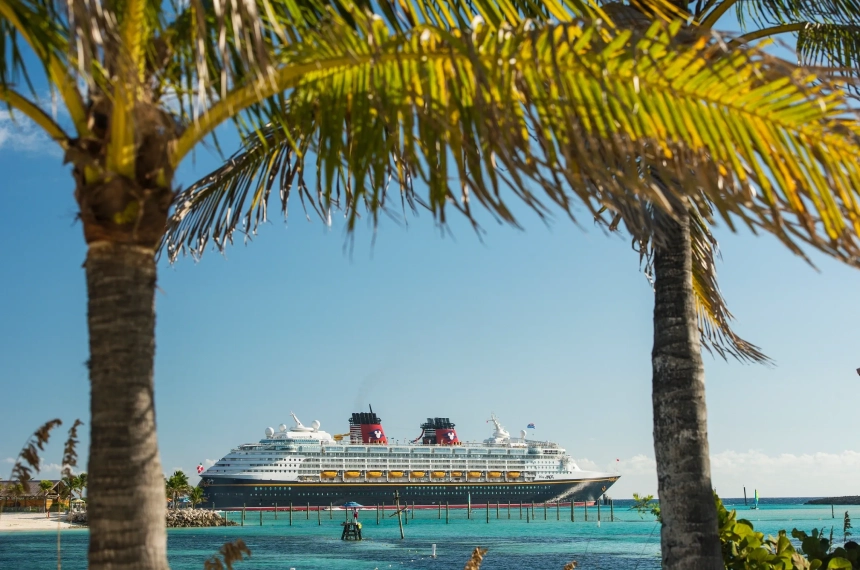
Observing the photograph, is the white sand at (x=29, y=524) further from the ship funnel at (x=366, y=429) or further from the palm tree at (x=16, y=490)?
the palm tree at (x=16, y=490)

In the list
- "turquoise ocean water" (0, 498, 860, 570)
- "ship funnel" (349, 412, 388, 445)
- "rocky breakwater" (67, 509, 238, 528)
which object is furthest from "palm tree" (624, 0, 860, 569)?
"ship funnel" (349, 412, 388, 445)

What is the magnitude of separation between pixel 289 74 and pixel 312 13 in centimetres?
67

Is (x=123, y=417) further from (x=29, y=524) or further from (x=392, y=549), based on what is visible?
(x=29, y=524)

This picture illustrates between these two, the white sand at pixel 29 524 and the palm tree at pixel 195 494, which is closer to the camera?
the white sand at pixel 29 524

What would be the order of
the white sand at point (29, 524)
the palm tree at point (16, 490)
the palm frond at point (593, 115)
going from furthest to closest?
the white sand at point (29, 524)
the palm tree at point (16, 490)
the palm frond at point (593, 115)

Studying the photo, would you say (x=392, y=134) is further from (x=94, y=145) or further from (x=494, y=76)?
(x=94, y=145)

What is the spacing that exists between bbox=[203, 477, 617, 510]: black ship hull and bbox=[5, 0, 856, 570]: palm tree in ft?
227

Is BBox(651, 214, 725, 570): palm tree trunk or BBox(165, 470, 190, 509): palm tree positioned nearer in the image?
BBox(651, 214, 725, 570): palm tree trunk

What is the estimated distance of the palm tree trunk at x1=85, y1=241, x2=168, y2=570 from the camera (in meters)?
2.28

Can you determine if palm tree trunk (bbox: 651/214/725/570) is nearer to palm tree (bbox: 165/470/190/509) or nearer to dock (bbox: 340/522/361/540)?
dock (bbox: 340/522/361/540)

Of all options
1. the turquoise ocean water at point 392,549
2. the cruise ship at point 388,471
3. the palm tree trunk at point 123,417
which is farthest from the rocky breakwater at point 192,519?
the palm tree trunk at point 123,417

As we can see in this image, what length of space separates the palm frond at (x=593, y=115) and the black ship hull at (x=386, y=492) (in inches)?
2729

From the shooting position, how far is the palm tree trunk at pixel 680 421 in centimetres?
412

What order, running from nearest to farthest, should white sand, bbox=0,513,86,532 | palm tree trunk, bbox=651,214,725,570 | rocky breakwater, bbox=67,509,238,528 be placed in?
palm tree trunk, bbox=651,214,725,570 < white sand, bbox=0,513,86,532 < rocky breakwater, bbox=67,509,238,528
